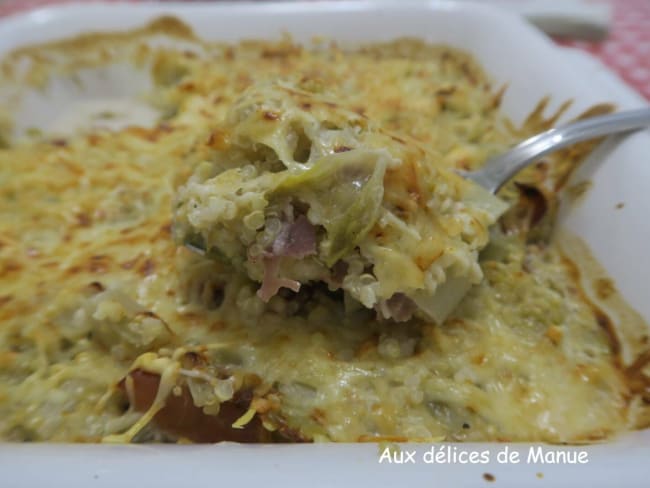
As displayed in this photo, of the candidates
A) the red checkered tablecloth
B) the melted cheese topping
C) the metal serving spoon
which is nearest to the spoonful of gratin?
the melted cheese topping

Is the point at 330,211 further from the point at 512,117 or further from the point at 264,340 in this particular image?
the point at 512,117

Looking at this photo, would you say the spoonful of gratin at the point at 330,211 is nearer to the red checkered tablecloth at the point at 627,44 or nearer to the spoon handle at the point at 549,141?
the spoon handle at the point at 549,141

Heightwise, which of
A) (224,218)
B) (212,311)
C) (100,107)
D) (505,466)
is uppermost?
(224,218)

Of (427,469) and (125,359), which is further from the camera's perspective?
(125,359)

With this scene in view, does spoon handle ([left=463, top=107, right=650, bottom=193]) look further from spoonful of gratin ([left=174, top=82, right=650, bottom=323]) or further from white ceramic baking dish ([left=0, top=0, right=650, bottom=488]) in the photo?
spoonful of gratin ([left=174, top=82, right=650, bottom=323])

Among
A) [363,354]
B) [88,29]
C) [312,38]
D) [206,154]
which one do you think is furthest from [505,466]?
[88,29]

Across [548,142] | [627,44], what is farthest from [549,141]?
[627,44]

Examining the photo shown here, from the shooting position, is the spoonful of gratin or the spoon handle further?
the spoon handle

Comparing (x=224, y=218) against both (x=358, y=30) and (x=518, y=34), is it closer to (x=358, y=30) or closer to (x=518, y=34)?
(x=518, y=34)

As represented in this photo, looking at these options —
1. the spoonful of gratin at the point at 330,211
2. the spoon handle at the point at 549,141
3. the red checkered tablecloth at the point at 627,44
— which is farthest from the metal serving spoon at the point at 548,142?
the red checkered tablecloth at the point at 627,44
